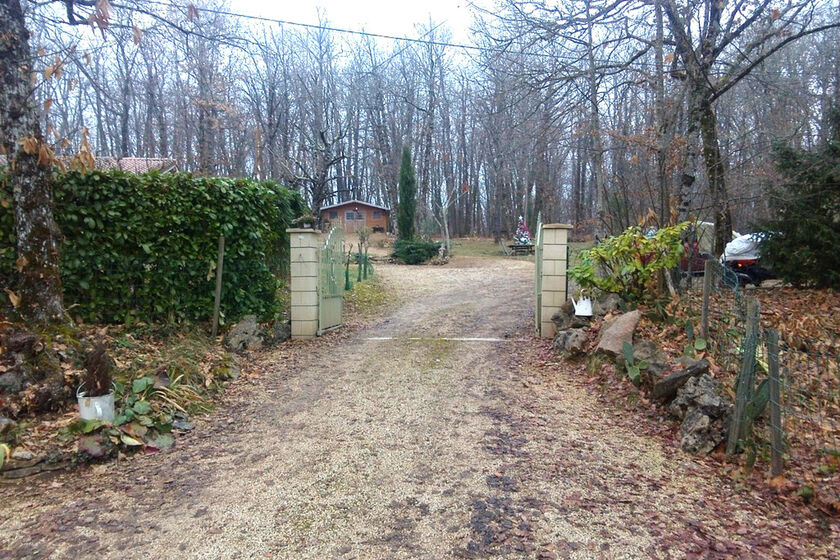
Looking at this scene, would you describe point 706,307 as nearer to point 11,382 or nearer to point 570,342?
point 570,342

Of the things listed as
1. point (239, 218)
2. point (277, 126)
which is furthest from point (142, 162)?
point (239, 218)

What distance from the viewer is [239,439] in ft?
15.8

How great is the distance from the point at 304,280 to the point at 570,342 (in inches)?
152

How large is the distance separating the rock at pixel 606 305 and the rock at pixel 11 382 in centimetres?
640

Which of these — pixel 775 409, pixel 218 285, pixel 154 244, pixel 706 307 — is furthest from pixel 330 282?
pixel 775 409

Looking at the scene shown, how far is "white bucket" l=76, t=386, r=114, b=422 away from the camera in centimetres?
448

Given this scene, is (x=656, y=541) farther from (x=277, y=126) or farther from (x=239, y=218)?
(x=277, y=126)

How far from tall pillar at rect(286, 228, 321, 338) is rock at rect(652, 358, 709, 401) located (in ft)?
16.1

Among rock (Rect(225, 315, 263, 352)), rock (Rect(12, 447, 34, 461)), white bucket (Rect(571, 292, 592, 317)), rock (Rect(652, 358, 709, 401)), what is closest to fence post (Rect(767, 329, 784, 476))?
rock (Rect(652, 358, 709, 401))

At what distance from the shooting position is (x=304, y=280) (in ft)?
26.9

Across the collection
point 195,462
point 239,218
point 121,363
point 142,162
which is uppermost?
point 142,162

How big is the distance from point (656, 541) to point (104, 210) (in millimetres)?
6755

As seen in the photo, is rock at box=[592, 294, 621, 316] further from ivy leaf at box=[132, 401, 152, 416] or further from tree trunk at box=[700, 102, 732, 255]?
ivy leaf at box=[132, 401, 152, 416]

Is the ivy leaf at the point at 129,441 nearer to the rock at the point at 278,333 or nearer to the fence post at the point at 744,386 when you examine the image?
the rock at the point at 278,333
